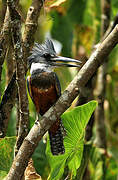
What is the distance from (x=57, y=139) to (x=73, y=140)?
0.27m

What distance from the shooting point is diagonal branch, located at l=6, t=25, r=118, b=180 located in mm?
2322

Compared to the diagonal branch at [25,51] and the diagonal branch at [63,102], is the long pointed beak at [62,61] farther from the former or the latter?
the diagonal branch at [63,102]

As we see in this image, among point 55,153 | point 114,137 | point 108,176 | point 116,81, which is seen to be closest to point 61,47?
point 116,81

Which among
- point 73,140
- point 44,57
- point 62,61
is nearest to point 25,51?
point 62,61

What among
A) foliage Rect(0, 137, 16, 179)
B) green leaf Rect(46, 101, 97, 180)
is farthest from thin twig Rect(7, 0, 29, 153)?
green leaf Rect(46, 101, 97, 180)

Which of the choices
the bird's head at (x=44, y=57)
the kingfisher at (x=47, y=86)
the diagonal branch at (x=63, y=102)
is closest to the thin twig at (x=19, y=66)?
the diagonal branch at (x=63, y=102)

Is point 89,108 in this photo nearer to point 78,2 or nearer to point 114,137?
point 114,137

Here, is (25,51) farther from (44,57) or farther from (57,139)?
(57,139)

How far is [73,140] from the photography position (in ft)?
8.82

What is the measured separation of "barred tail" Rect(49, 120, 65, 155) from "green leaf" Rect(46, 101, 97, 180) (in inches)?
1.8

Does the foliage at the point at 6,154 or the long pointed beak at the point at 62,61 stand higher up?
the long pointed beak at the point at 62,61

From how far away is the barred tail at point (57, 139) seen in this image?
2.86 metres

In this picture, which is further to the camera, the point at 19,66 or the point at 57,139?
the point at 57,139

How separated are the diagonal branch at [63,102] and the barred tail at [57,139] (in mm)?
457
